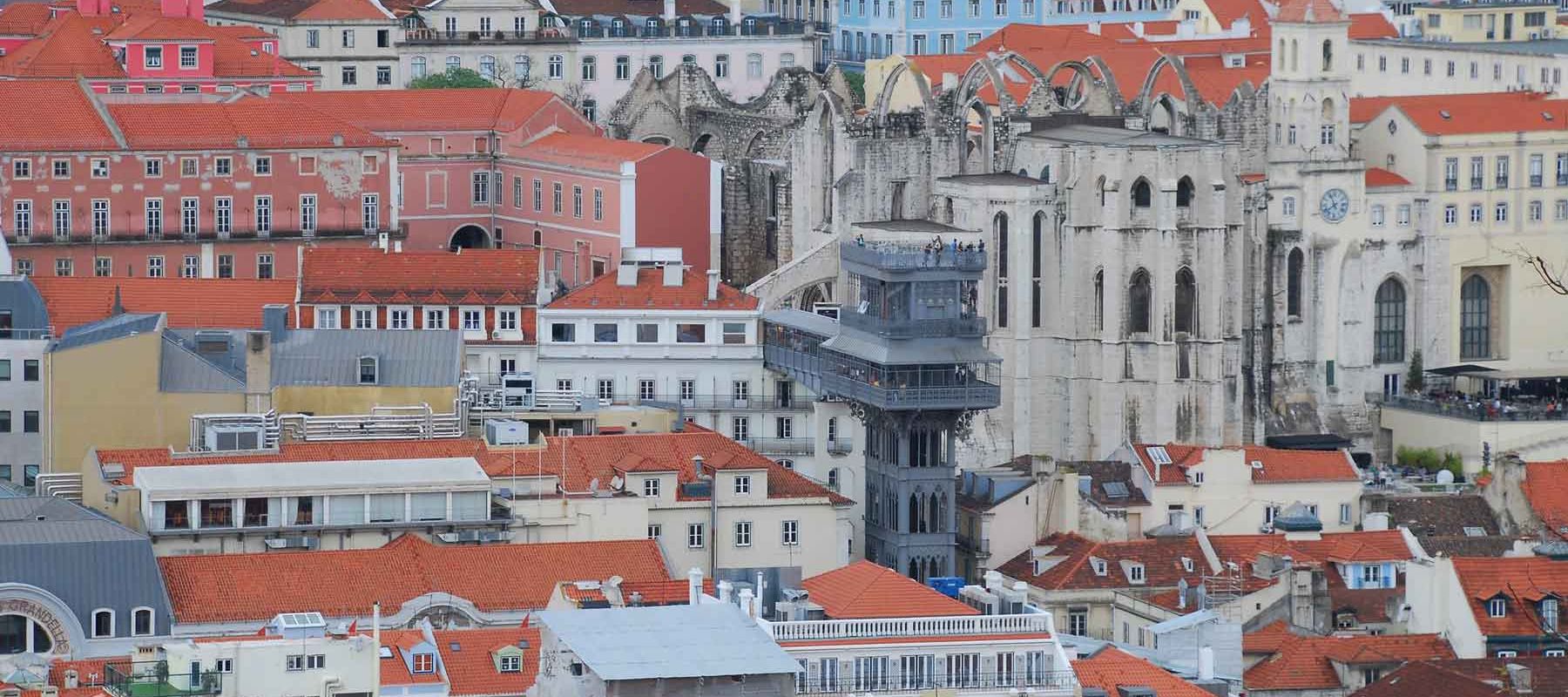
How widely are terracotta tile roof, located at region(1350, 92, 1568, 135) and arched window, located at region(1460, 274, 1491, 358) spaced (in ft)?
17.3

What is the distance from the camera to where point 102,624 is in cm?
12094

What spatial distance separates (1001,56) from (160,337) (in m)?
41.4

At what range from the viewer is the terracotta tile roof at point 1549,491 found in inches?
5842

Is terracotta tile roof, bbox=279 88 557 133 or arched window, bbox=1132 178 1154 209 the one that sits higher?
terracotta tile roof, bbox=279 88 557 133

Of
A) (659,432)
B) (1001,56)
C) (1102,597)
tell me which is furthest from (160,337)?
(1001,56)

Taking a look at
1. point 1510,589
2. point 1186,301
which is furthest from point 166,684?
point 1186,301

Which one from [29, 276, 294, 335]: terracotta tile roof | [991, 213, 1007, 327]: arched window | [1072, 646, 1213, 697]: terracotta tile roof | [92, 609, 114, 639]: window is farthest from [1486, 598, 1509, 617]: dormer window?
[29, 276, 294, 335]: terracotta tile roof

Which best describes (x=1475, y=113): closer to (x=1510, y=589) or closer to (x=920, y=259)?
(x=920, y=259)

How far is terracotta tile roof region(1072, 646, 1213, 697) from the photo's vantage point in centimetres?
11706

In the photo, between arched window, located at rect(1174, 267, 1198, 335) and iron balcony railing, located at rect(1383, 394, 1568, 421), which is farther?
iron balcony railing, located at rect(1383, 394, 1568, 421)

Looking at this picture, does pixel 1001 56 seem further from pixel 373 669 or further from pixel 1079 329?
pixel 373 669

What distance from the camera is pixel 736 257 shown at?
183625 millimetres

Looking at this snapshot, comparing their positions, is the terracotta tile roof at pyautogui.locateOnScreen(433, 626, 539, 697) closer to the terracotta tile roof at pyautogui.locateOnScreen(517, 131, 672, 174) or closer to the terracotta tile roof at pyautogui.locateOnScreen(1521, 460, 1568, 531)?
the terracotta tile roof at pyautogui.locateOnScreen(1521, 460, 1568, 531)

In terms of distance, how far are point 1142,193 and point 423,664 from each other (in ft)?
172
